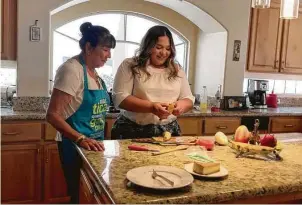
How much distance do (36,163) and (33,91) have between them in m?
0.67

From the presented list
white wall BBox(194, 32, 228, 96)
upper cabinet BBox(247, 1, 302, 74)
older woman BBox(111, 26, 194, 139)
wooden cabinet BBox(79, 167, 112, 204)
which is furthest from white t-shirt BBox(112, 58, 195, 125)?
upper cabinet BBox(247, 1, 302, 74)

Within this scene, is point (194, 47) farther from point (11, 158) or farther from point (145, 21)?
point (11, 158)

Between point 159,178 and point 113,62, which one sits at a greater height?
point 113,62

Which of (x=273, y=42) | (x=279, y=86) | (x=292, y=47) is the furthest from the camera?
(x=279, y=86)

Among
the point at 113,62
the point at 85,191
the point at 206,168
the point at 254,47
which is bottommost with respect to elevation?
the point at 85,191

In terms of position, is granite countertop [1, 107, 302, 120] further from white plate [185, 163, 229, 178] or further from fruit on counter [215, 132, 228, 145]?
white plate [185, 163, 229, 178]

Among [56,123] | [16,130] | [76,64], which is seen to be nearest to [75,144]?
[56,123]

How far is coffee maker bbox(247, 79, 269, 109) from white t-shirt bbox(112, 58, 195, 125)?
7.23 ft

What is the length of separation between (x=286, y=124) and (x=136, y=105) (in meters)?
2.49

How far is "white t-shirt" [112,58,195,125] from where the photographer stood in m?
2.06

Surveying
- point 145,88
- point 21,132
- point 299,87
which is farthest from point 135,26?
point 299,87

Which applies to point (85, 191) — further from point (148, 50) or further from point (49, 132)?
point (49, 132)

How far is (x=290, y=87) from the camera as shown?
4719 mm

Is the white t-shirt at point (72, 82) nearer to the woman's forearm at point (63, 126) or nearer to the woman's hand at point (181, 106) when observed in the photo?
the woman's forearm at point (63, 126)
